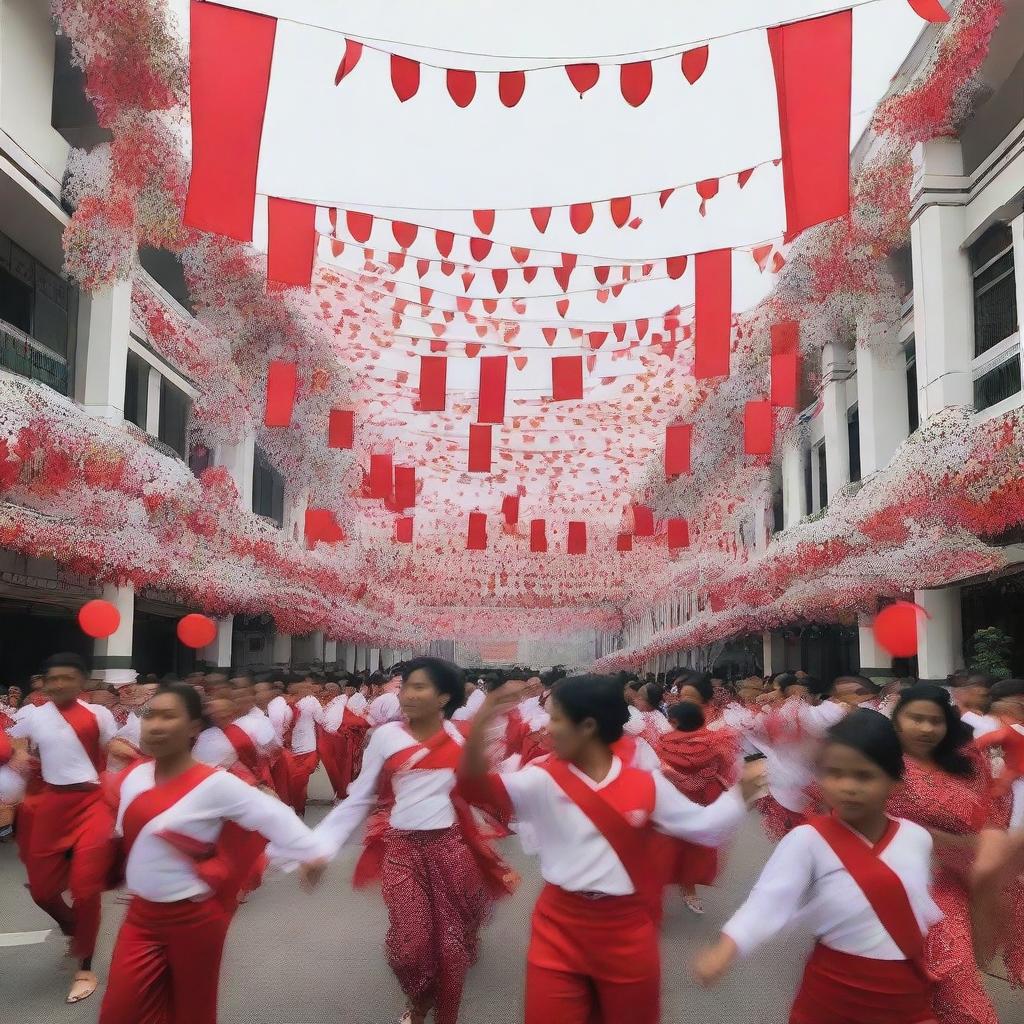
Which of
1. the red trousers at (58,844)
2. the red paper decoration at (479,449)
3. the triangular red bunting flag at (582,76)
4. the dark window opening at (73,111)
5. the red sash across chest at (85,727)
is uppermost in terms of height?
the dark window opening at (73,111)

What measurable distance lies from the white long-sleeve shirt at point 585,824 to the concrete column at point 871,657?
16.5 m

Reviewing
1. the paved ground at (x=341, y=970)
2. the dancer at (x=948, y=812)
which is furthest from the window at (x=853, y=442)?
the dancer at (x=948, y=812)

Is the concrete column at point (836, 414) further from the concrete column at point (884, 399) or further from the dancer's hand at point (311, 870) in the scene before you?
the dancer's hand at point (311, 870)

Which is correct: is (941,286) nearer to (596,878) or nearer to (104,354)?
(104,354)

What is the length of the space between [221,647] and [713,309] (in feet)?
59.8

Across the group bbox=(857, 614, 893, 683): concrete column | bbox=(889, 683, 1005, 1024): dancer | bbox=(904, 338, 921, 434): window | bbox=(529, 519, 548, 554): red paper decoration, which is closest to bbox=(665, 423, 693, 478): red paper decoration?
bbox=(857, 614, 893, 683): concrete column

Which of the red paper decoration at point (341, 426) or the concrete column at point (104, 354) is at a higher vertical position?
the concrete column at point (104, 354)

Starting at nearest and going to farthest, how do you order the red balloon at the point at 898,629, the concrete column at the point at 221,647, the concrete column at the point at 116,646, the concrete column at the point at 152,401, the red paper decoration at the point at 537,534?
the red balloon at the point at 898,629, the concrete column at the point at 116,646, the concrete column at the point at 152,401, the concrete column at the point at 221,647, the red paper decoration at the point at 537,534

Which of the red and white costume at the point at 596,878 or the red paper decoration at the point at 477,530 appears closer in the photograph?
the red and white costume at the point at 596,878

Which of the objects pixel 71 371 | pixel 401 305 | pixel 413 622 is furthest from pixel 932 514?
pixel 413 622

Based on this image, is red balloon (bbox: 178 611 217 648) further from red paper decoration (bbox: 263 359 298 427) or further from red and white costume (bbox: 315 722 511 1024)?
red and white costume (bbox: 315 722 511 1024)

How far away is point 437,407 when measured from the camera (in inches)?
627

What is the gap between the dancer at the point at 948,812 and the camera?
148 inches

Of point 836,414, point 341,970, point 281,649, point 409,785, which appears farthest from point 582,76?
point 281,649
